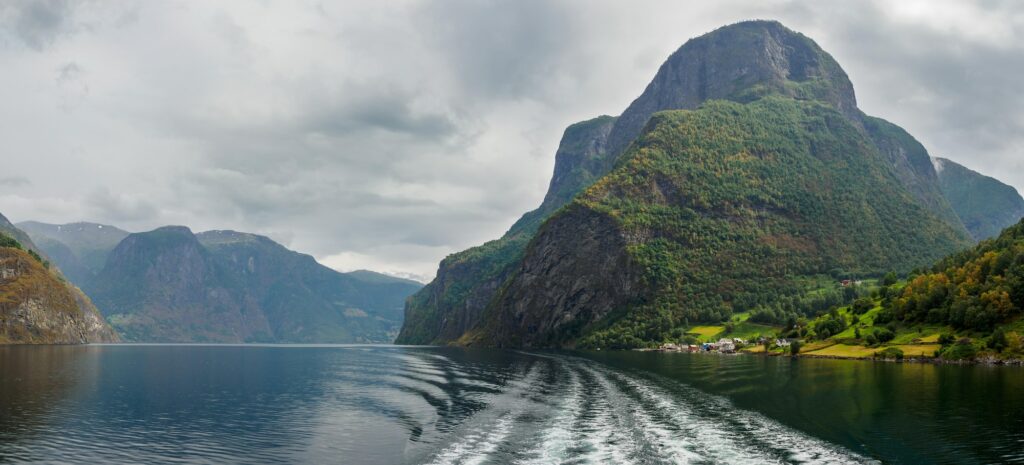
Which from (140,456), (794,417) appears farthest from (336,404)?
(794,417)

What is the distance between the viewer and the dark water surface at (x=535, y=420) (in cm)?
5003

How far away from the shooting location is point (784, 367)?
437ft

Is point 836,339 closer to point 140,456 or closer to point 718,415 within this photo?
point 718,415

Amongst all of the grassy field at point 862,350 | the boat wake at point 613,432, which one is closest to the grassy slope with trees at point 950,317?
the grassy field at point 862,350

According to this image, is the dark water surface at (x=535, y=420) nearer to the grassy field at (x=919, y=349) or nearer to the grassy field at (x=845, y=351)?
the grassy field at (x=919, y=349)

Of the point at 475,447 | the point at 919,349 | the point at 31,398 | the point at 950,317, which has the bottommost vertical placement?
the point at 31,398

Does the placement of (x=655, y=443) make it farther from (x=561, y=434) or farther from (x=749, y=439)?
(x=561, y=434)

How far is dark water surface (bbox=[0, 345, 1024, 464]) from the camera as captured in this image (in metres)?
50.0

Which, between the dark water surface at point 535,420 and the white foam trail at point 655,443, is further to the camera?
the dark water surface at point 535,420

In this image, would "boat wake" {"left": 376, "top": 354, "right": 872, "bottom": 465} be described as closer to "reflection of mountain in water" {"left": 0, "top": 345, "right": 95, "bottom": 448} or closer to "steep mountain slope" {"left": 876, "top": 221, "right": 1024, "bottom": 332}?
"reflection of mountain in water" {"left": 0, "top": 345, "right": 95, "bottom": 448}

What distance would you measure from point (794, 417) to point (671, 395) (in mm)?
20405

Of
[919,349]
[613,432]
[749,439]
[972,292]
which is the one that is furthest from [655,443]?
[972,292]

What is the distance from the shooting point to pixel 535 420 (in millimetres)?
67062

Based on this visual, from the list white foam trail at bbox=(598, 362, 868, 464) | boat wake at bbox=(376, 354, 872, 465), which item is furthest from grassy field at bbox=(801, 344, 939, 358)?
white foam trail at bbox=(598, 362, 868, 464)
